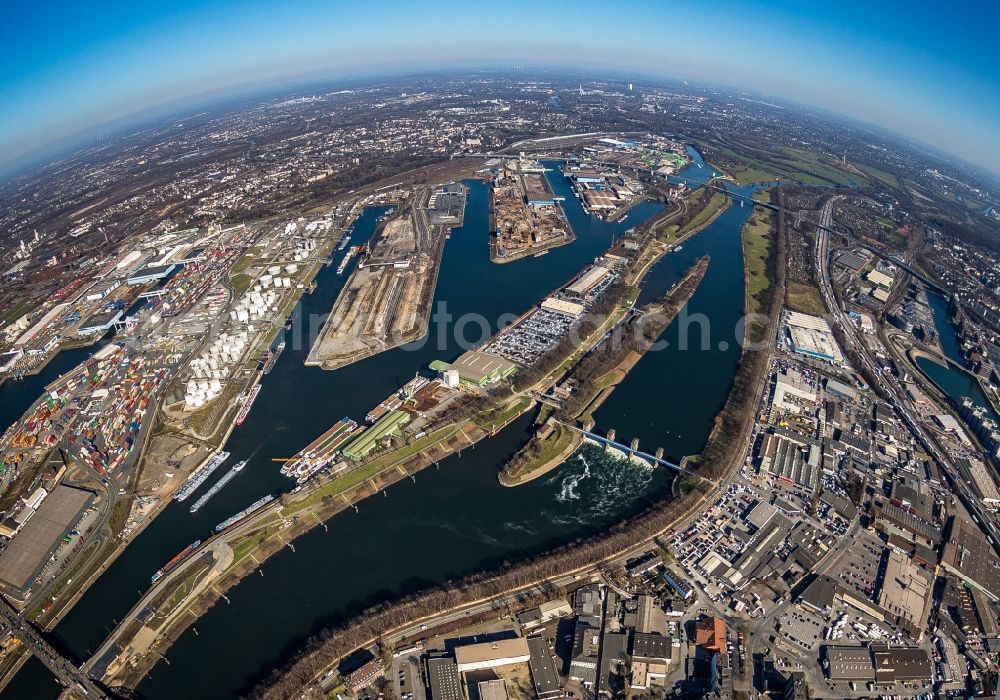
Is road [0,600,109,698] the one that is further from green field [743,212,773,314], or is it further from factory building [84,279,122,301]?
green field [743,212,773,314]

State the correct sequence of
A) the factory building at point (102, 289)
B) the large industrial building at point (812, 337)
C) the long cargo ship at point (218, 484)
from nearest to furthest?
the long cargo ship at point (218, 484) < the large industrial building at point (812, 337) < the factory building at point (102, 289)

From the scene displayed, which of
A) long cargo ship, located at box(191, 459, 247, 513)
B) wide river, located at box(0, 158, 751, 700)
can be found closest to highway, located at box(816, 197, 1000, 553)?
wide river, located at box(0, 158, 751, 700)

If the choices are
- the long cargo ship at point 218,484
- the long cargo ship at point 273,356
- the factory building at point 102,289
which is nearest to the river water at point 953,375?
the long cargo ship at point 218,484

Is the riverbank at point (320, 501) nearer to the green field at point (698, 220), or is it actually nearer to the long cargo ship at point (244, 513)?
the long cargo ship at point (244, 513)

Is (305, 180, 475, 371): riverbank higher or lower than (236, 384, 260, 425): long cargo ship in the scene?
higher

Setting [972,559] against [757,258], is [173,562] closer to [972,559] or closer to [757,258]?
[972,559]
